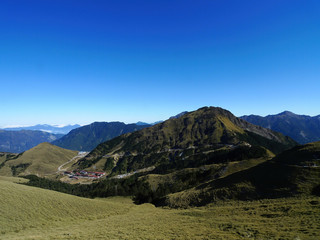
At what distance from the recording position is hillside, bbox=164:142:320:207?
51.2 m

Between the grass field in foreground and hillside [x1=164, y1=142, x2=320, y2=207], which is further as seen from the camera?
hillside [x1=164, y1=142, x2=320, y2=207]

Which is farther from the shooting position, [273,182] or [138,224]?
[273,182]

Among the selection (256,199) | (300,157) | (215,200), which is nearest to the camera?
(256,199)

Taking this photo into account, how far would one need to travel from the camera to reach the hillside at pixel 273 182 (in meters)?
51.2

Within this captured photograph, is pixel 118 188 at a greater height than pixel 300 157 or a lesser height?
lesser

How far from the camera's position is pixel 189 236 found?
2758cm

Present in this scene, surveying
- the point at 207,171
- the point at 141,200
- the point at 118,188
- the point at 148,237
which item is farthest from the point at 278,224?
the point at 118,188

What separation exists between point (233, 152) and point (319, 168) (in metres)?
140

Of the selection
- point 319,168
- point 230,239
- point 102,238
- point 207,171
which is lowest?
point 207,171

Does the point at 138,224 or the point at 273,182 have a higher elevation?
the point at 273,182

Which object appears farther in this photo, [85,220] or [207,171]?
[207,171]

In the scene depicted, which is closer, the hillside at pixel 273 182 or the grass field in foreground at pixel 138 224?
the grass field in foreground at pixel 138 224

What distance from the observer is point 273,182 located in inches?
2274

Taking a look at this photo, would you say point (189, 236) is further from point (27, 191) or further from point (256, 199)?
point (27, 191)
